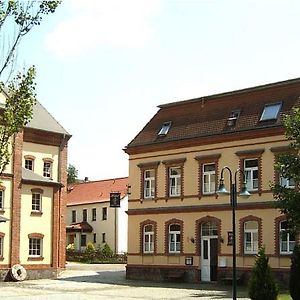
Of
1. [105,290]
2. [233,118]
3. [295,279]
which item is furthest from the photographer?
[233,118]

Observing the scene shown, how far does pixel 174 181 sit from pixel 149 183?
2.04 m

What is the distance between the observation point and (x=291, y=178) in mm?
22578

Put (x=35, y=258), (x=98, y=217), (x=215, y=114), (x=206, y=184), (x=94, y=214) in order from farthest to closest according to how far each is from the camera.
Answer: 1. (x=94, y=214)
2. (x=98, y=217)
3. (x=35, y=258)
4. (x=215, y=114)
5. (x=206, y=184)

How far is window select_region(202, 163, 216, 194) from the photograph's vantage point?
36872 mm

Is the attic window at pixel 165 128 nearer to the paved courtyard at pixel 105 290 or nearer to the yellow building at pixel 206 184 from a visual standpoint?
the yellow building at pixel 206 184

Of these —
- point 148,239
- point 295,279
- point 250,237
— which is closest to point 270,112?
point 250,237

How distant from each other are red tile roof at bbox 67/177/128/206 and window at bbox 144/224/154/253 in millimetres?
29206

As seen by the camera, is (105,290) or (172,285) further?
(172,285)

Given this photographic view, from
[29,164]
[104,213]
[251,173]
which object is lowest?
[104,213]

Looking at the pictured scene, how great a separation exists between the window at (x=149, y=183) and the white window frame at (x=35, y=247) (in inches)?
294

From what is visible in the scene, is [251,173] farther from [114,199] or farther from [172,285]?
[114,199]

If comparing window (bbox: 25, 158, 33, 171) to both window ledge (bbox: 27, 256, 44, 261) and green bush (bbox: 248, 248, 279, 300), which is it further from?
green bush (bbox: 248, 248, 279, 300)

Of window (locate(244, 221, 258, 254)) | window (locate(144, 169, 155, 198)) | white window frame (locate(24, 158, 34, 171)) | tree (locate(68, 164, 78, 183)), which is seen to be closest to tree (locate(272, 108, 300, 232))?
window (locate(244, 221, 258, 254))

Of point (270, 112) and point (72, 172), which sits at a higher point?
point (72, 172)
